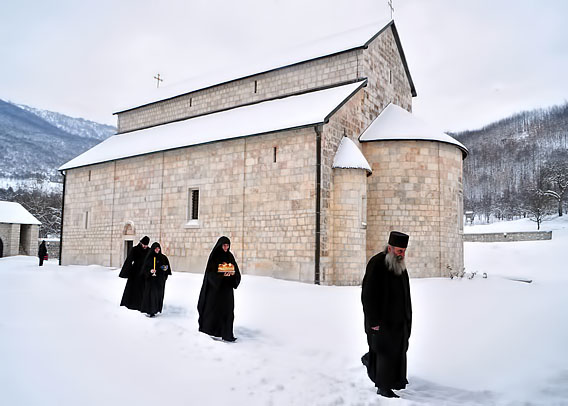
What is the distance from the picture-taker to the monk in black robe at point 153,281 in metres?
9.19

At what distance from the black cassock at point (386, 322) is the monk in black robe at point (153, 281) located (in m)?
5.34

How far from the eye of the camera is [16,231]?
33500 millimetres

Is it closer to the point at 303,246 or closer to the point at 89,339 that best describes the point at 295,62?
the point at 303,246

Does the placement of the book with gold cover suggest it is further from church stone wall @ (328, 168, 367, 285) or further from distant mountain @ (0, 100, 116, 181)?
distant mountain @ (0, 100, 116, 181)

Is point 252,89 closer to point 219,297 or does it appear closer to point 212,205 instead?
point 212,205

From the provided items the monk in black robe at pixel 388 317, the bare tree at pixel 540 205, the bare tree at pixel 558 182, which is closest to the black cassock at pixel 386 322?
the monk in black robe at pixel 388 317

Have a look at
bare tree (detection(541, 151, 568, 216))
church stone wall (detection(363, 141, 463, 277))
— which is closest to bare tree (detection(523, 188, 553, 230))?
bare tree (detection(541, 151, 568, 216))

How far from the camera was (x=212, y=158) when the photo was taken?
55.0ft

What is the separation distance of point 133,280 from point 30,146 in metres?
168

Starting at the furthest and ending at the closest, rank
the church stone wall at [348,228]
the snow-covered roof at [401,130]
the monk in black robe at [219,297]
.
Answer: the snow-covered roof at [401,130] < the church stone wall at [348,228] < the monk in black robe at [219,297]

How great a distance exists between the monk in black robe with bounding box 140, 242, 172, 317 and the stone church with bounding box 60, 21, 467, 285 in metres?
5.23

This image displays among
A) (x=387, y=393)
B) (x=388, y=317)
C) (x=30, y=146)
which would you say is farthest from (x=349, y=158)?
(x=30, y=146)

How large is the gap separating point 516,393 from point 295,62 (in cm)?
1525

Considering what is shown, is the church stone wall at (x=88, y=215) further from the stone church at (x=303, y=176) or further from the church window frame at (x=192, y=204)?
the church window frame at (x=192, y=204)
